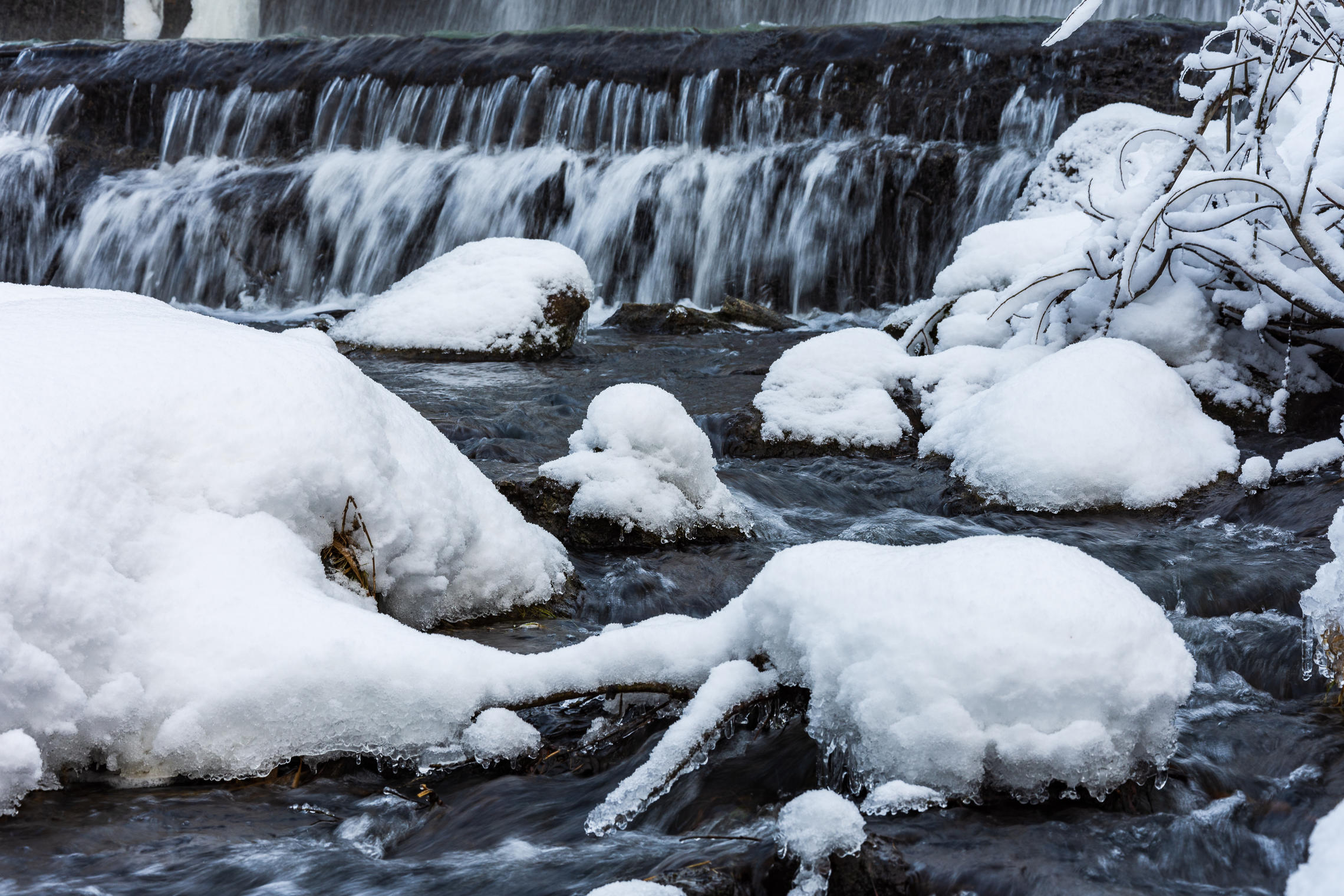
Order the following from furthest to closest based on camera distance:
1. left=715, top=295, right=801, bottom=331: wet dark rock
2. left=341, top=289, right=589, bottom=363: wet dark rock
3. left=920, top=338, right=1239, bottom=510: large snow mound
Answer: left=715, top=295, right=801, bottom=331: wet dark rock
left=341, top=289, right=589, bottom=363: wet dark rock
left=920, top=338, right=1239, bottom=510: large snow mound

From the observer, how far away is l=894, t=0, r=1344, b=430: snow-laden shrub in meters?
4.61

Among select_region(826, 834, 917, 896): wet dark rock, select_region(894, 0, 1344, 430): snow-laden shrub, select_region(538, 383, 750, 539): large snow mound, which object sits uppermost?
select_region(894, 0, 1344, 430): snow-laden shrub

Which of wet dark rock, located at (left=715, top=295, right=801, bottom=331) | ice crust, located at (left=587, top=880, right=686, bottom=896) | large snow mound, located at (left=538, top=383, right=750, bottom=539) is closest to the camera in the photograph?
ice crust, located at (left=587, top=880, right=686, bottom=896)

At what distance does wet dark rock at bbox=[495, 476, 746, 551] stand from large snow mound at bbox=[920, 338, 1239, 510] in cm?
160

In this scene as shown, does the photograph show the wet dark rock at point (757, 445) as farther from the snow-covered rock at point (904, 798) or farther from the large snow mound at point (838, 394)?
the snow-covered rock at point (904, 798)

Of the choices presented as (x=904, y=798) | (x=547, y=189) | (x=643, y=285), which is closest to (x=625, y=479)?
(x=904, y=798)

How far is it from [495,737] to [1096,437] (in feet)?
10.2

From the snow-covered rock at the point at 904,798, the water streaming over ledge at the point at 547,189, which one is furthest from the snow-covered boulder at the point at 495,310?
the snow-covered rock at the point at 904,798

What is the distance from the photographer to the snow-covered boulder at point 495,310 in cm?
773

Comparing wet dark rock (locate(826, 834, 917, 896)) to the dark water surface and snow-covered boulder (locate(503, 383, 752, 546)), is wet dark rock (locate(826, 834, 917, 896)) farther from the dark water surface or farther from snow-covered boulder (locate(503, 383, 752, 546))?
snow-covered boulder (locate(503, 383, 752, 546))

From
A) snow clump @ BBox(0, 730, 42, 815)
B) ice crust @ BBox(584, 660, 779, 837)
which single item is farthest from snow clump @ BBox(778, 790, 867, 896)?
snow clump @ BBox(0, 730, 42, 815)

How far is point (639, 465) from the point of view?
397 centimetres

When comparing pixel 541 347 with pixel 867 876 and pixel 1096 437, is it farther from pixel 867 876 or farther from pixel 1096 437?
pixel 867 876

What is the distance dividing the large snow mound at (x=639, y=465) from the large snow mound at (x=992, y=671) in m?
1.79
